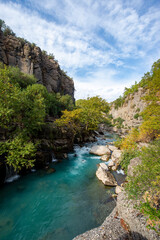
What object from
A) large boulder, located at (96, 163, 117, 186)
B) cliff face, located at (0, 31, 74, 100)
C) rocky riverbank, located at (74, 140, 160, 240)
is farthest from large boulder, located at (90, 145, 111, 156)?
cliff face, located at (0, 31, 74, 100)

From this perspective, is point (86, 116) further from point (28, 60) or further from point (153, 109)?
point (28, 60)

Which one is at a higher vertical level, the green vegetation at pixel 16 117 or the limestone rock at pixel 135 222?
the green vegetation at pixel 16 117

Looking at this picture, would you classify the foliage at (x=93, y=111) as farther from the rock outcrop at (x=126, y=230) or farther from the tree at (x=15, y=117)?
the rock outcrop at (x=126, y=230)

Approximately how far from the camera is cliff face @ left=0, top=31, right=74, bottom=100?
2715 cm

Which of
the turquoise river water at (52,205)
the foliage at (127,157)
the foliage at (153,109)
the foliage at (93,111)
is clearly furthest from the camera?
the foliage at (93,111)

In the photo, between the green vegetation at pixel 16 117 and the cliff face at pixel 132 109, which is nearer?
the green vegetation at pixel 16 117

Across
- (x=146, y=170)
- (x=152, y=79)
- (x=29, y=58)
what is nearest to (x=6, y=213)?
(x=146, y=170)

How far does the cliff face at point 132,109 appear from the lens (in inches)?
1603

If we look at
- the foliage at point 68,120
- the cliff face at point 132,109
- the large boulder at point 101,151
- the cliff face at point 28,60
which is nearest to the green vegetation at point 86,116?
the foliage at point 68,120

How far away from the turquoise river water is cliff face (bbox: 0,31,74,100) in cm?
3034

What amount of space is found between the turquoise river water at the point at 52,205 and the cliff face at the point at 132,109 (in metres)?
39.0

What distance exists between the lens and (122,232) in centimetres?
421

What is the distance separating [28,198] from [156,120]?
1507cm

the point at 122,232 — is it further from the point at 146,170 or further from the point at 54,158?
the point at 54,158
